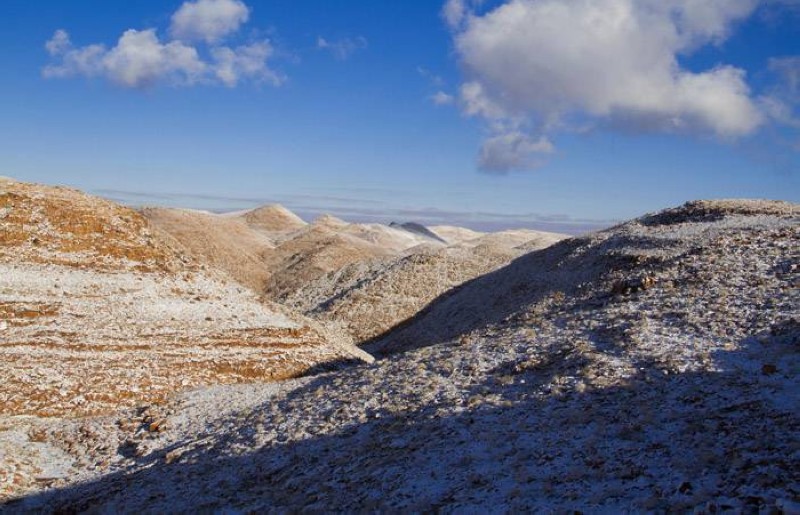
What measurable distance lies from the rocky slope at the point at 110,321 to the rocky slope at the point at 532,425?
1.98m

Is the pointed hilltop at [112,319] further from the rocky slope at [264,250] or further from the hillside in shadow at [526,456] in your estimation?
the rocky slope at [264,250]

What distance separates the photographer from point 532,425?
32.1 feet

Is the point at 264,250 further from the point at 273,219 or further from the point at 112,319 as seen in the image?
the point at 112,319

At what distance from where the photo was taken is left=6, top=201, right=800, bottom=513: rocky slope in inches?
304

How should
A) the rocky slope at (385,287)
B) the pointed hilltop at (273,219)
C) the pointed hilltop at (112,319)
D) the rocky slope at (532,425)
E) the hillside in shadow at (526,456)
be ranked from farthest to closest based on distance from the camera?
the pointed hilltop at (273,219), the rocky slope at (385,287), the pointed hilltop at (112,319), the rocky slope at (532,425), the hillside in shadow at (526,456)

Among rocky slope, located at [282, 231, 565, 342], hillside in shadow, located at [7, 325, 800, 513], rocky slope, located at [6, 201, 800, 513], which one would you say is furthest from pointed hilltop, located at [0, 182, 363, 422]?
rocky slope, located at [282, 231, 565, 342]

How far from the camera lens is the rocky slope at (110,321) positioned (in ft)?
54.4

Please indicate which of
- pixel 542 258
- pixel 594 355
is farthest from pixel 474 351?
pixel 542 258

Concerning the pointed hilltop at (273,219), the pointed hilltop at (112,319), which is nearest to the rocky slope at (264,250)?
the pointed hilltop at (273,219)

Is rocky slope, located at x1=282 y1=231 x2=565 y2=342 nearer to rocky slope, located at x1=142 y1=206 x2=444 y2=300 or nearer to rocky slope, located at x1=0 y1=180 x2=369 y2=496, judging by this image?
rocky slope, located at x1=142 y1=206 x2=444 y2=300

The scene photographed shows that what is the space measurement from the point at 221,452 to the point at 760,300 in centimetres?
1230

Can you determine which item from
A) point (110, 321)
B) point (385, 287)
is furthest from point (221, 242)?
point (110, 321)

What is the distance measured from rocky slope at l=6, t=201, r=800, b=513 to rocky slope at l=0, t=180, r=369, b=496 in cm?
198

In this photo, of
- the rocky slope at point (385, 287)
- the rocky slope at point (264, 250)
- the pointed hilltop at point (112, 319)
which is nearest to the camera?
the pointed hilltop at point (112, 319)
